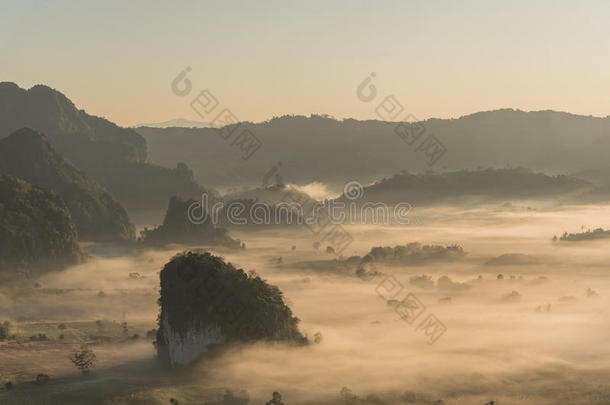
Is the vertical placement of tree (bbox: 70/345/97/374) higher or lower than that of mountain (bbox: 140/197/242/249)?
lower

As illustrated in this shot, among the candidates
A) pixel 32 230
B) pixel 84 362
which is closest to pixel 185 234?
pixel 32 230

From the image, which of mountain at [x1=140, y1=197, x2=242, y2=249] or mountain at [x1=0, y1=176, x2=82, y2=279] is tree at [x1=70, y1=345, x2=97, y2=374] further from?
mountain at [x1=140, y1=197, x2=242, y2=249]

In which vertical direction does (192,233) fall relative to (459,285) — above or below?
above

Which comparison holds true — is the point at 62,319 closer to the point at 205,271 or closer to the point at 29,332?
the point at 29,332

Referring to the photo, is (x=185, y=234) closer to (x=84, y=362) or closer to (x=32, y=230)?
(x=32, y=230)

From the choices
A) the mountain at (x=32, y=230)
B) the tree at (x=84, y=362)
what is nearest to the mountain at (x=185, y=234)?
the mountain at (x=32, y=230)

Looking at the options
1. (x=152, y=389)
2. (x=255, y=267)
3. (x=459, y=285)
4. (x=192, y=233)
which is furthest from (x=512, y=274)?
(x=152, y=389)

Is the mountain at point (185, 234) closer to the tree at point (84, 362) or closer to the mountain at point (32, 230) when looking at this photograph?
the mountain at point (32, 230)

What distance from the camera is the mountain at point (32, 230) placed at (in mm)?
154125

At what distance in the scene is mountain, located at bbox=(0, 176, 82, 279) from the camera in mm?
154125

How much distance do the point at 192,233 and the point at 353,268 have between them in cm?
5824

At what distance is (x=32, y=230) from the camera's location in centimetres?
16025

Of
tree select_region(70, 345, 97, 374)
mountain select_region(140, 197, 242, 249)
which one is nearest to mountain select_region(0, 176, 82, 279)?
mountain select_region(140, 197, 242, 249)

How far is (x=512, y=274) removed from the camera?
15950 cm
